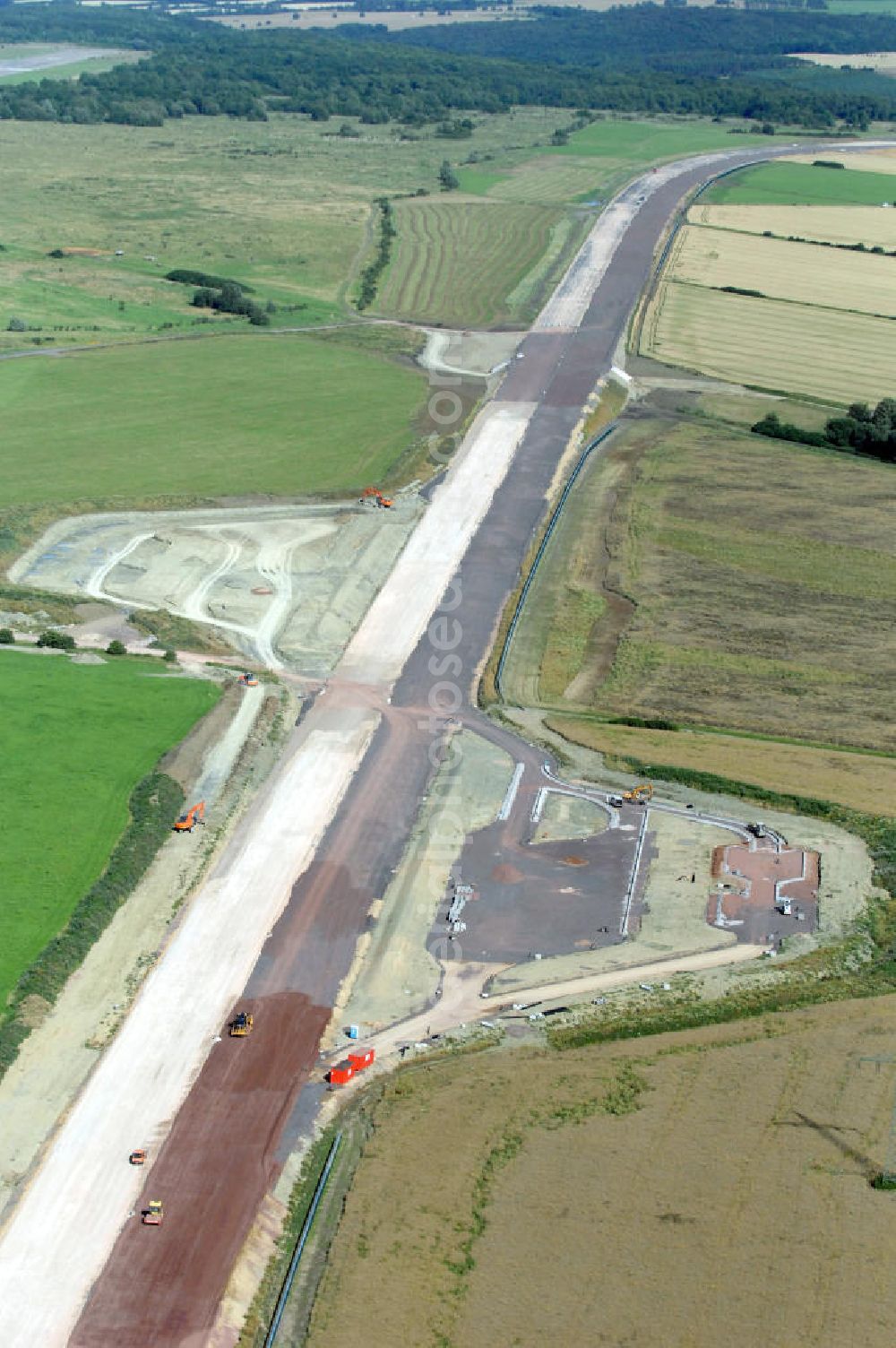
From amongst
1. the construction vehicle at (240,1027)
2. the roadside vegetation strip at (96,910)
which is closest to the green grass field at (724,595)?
the roadside vegetation strip at (96,910)

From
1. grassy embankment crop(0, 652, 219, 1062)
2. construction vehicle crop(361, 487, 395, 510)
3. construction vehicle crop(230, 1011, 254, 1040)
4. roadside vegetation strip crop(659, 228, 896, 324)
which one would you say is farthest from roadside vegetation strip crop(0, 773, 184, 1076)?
roadside vegetation strip crop(659, 228, 896, 324)

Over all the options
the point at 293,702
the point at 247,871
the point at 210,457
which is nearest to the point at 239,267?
the point at 210,457

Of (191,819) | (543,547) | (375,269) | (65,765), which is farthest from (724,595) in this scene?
(375,269)

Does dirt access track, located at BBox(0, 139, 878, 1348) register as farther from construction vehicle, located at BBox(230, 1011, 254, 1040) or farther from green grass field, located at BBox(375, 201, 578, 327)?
green grass field, located at BBox(375, 201, 578, 327)

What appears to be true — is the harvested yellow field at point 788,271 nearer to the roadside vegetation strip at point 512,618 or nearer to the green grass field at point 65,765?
the roadside vegetation strip at point 512,618

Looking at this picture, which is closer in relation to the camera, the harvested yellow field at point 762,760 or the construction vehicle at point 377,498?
the harvested yellow field at point 762,760
